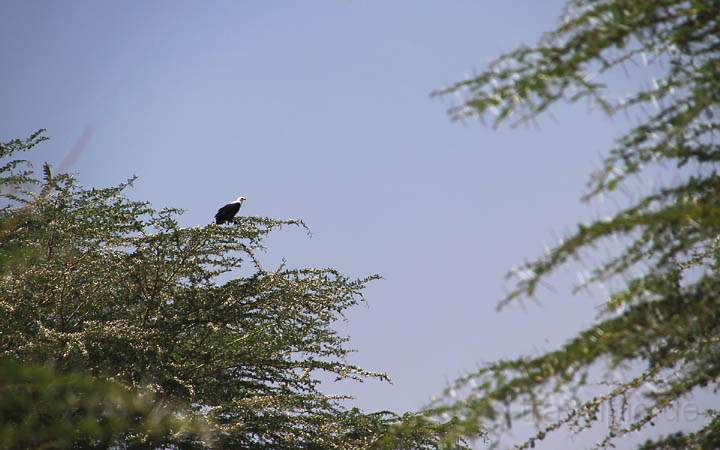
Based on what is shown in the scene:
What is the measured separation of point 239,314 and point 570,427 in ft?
26.6

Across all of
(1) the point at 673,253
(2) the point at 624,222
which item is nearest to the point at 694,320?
(1) the point at 673,253

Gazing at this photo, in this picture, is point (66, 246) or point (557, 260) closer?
point (557, 260)

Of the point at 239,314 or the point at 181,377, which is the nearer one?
the point at 181,377

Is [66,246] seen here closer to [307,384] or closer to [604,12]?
[307,384]

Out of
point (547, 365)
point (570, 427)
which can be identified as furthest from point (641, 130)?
point (570, 427)

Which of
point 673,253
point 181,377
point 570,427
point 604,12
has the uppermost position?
point 181,377

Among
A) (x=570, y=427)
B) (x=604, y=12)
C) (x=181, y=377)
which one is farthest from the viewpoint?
(x=181, y=377)

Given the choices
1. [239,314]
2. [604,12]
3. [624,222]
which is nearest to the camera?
[624,222]

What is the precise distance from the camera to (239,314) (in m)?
12.4

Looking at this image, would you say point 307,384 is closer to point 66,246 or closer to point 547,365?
point 66,246

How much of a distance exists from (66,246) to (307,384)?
406cm

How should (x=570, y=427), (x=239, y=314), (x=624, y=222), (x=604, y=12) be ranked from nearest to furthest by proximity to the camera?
(x=624, y=222)
(x=604, y=12)
(x=570, y=427)
(x=239, y=314)

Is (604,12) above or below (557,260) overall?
above

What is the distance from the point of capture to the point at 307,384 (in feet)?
39.6
